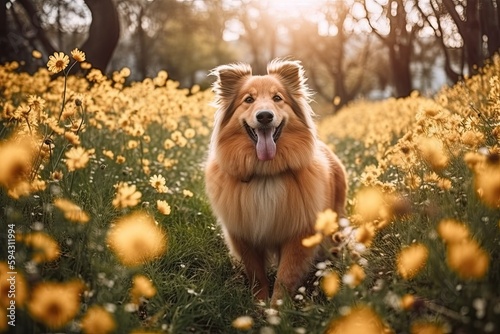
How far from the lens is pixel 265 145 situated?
3.49 metres

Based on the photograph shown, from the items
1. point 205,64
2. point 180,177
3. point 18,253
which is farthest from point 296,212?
point 205,64

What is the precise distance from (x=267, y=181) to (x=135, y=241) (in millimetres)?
1761

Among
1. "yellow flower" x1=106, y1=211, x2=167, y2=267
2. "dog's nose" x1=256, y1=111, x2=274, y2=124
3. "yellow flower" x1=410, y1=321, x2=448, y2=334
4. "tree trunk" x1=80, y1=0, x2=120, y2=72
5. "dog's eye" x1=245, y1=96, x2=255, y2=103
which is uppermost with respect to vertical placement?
"tree trunk" x1=80, y1=0, x2=120, y2=72

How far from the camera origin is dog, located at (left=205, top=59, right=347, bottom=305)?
341cm

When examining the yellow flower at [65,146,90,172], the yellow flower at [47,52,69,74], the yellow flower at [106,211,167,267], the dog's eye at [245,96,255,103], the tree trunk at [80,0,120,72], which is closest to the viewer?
the yellow flower at [106,211,167,267]

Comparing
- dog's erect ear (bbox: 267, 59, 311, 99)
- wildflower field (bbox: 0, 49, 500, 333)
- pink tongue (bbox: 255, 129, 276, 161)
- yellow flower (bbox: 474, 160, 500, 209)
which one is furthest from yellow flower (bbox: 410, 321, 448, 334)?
dog's erect ear (bbox: 267, 59, 311, 99)

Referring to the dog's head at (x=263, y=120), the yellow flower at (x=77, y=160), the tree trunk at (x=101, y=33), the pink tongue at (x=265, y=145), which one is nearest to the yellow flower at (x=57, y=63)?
the yellow flower at (x=77, y=160)

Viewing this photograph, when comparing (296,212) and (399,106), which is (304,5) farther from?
(296,212)

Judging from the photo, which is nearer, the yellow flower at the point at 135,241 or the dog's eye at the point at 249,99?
the yellow flower at the point at 135,241

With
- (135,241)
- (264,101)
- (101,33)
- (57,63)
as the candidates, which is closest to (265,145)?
(264,101)

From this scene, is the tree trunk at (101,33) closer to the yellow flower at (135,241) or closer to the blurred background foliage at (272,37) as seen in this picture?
the blurred background foliage at (272,37)

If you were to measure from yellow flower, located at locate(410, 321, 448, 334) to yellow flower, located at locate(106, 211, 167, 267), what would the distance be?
48.7 inches

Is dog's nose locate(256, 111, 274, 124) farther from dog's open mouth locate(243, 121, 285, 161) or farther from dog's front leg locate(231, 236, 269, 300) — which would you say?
dog's front leg locate(231, 236, 269, 300)

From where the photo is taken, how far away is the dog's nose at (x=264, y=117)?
11.2 ft
